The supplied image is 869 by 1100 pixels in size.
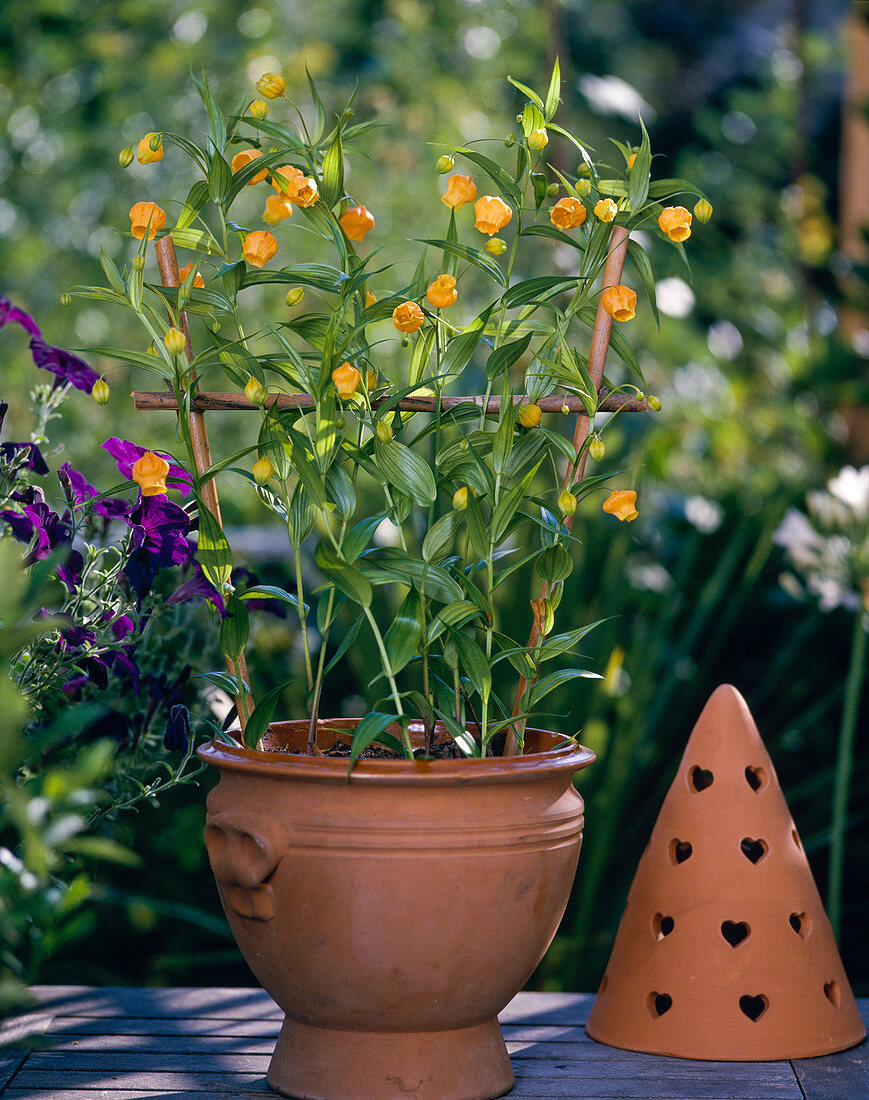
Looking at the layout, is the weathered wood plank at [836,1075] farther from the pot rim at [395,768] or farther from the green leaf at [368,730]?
the green leaf at [368,730]

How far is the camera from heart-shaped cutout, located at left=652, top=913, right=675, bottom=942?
1.02 metres

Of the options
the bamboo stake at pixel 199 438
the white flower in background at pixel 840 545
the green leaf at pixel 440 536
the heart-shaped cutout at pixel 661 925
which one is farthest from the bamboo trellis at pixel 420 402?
the white flower in background at pixel 840 545

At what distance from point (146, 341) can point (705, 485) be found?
197 centimetres

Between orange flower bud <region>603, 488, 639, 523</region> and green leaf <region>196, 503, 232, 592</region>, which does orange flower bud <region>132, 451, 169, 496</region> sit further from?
orange flower bud <region>603, 488, 639, 523</region>

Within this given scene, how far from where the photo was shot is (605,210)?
0.88 metres

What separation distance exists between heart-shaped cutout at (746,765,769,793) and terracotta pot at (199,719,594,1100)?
25cm

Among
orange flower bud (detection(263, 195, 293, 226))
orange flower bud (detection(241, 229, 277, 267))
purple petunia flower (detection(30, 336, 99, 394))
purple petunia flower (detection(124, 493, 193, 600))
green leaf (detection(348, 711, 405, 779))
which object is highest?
orange flower bud (detection(263, 195, 293, 226))

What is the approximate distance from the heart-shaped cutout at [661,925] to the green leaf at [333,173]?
27.5 inches

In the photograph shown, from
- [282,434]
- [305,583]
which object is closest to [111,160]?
[305,583]

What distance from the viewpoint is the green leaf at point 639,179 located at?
89 cm

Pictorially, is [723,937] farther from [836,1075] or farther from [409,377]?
[409,377]

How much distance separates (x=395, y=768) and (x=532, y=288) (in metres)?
0.40

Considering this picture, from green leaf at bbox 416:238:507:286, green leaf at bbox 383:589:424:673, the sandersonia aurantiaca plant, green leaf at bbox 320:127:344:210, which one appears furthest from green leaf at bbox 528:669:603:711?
green leaf at bbox 320:127:344:210

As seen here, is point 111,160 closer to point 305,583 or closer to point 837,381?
point 305,583
